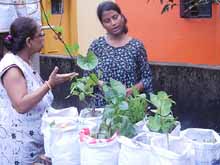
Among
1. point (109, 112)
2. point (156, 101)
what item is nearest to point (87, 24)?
point (109, 112)

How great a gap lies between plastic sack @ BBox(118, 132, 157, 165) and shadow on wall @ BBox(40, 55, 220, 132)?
11.0 feet

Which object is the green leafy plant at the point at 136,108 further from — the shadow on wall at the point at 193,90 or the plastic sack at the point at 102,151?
the shadow on wall at the point at 193,90

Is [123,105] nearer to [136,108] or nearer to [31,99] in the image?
[136,108]

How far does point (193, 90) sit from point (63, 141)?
11.2ft

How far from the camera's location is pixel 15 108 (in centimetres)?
288

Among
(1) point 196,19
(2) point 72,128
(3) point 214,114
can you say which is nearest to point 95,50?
(2) point 72,128

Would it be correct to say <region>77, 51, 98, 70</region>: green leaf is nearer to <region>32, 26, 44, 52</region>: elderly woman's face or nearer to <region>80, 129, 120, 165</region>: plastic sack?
<region>80, 129, 120, 165</region>: plastic sack

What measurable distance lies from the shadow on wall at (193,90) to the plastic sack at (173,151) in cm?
333

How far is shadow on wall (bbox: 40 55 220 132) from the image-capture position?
17.3ft

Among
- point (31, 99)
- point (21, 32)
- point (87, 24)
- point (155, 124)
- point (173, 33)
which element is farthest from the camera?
point (87, 24)

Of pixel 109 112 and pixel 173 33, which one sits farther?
pixel 173 33

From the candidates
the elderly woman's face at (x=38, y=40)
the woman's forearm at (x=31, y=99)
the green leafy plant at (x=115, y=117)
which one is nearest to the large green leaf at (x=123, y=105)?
the green leafy plant at (x=115, y=117)

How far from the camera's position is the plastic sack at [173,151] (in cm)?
183

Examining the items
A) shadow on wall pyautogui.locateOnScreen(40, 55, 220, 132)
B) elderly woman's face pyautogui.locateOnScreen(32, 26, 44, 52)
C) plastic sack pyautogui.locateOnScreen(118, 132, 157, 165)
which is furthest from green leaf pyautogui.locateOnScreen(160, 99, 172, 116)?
shadow on wall pyautogui.locateOnScreen(40, 55, 220, 132)
